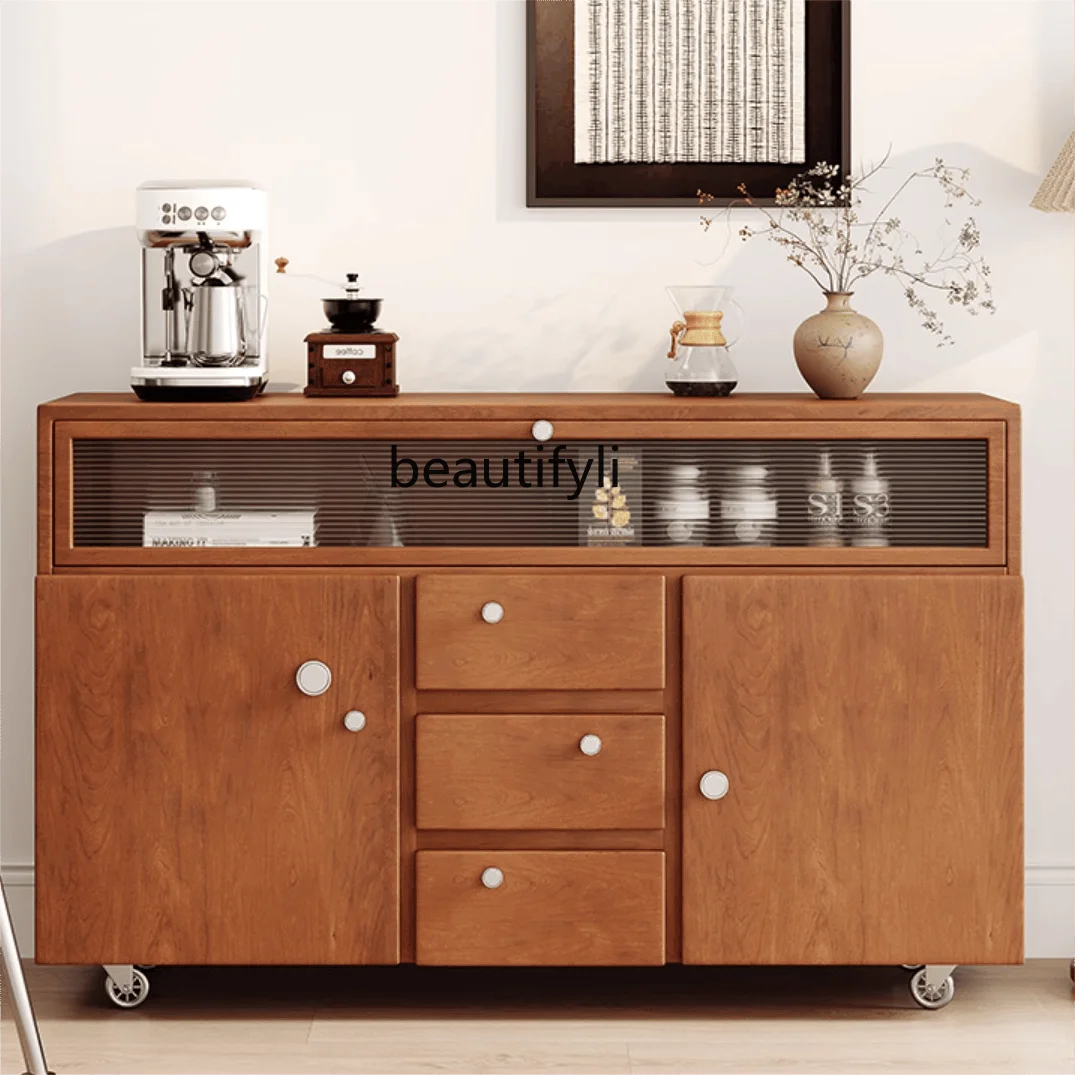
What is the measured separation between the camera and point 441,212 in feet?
9.92

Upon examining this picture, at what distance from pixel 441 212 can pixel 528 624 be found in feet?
3.00

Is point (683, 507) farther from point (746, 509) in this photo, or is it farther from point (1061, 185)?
point (1061, 185)

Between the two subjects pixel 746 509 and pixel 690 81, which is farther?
pixel 690 81

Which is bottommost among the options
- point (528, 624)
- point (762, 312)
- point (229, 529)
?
point (528, 624)

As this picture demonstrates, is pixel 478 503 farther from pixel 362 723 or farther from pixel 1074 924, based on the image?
pixel 1074 924

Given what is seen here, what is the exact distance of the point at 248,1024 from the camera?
271 cm

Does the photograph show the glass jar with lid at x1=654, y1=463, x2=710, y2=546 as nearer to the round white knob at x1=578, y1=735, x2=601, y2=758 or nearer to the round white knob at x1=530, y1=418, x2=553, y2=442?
the round white knob at x1=530, y1=418, x2=553, y2=442

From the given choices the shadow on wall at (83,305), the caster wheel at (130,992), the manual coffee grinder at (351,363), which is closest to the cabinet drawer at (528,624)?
the manual coffee grinder at (351,363)

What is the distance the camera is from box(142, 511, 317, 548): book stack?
8.59ft

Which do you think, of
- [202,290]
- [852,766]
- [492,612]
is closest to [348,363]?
[202,290]

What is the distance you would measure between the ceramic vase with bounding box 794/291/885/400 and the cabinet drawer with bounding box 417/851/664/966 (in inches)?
34.7

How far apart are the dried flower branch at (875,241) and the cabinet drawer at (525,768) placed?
39.9 inches

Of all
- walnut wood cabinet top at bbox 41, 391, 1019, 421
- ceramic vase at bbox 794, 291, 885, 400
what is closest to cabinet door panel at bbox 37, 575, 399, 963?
walnut wood cabinet top at bbox 41, 391, 1019, 421

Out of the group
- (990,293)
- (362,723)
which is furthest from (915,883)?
(990,293)
